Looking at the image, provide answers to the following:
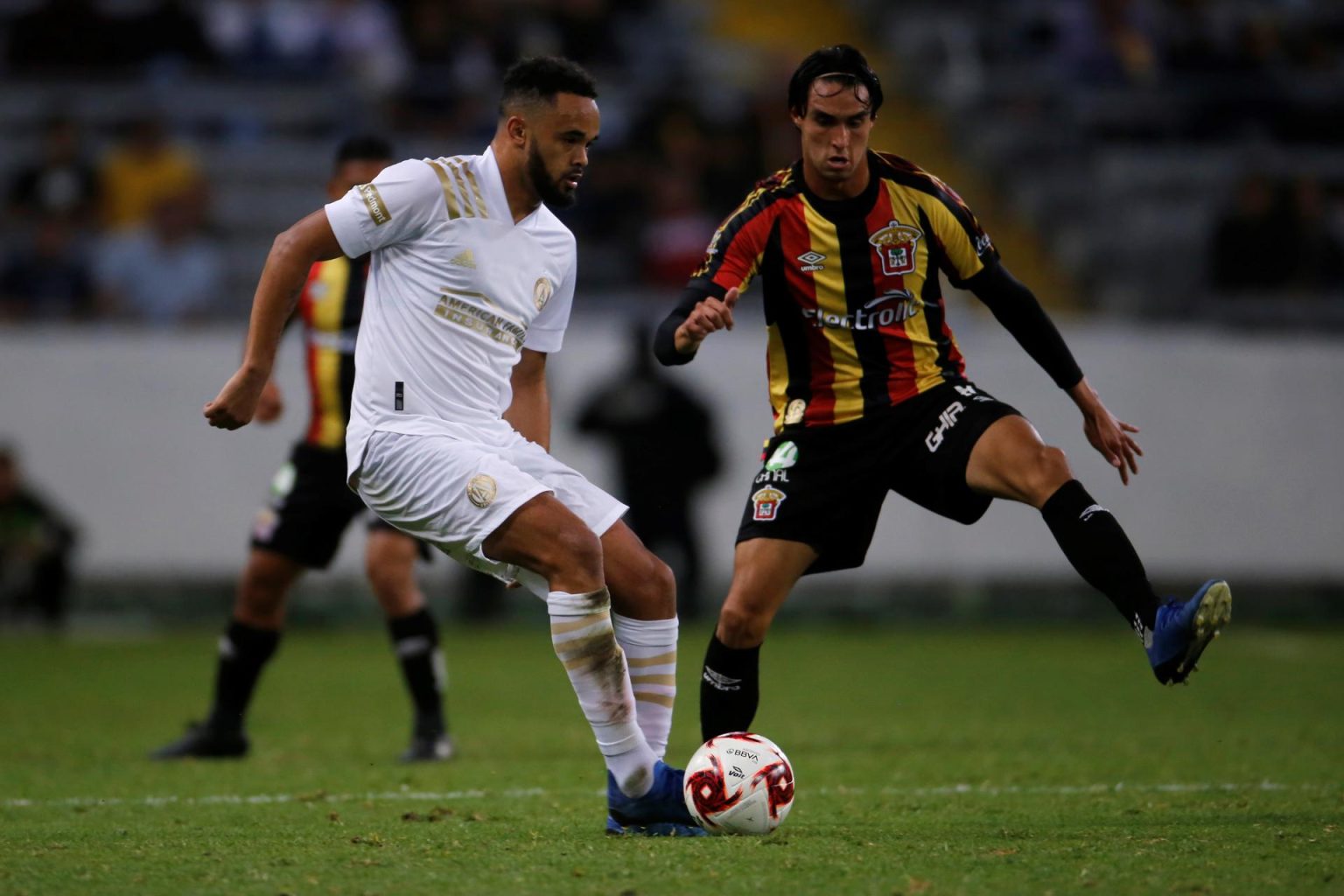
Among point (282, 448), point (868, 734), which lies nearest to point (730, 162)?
point (282, 448)

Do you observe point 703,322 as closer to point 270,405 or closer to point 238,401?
point 238,401

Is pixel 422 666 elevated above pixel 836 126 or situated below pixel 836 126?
below

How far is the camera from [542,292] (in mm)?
5953

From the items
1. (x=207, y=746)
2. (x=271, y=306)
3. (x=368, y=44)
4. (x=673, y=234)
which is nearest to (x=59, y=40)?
(x=368, y=44)

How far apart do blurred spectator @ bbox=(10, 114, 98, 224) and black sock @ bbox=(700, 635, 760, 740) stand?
419 inches

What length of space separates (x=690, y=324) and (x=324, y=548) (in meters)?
3.11

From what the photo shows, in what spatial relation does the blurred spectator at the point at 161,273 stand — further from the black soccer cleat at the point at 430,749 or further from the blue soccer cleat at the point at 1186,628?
the blue soccer cleat at the point at 1186,628

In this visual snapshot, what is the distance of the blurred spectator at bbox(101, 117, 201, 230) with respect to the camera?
1563 centimetres

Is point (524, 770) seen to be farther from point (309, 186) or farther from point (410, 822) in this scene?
point (309, 186)

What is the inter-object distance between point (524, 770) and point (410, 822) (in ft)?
5.35

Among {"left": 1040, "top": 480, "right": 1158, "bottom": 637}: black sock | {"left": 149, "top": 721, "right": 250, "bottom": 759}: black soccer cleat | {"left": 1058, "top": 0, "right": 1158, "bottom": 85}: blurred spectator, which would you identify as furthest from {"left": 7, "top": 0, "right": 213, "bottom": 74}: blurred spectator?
{"left": 1040, "top": 480, "right": 1158, "bottom": 637}: black sock

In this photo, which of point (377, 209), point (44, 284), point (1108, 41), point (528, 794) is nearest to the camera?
point (377, 209)

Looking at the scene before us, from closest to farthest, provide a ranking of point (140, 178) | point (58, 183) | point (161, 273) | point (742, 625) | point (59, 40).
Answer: point (742, 625)
point (161, 273)
point (58, 183)
point (140, 178)
point (59, 40)

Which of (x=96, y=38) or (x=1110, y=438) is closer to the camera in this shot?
(x=1110, y=438)
